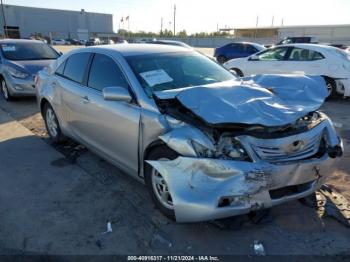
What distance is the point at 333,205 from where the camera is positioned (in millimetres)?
3867

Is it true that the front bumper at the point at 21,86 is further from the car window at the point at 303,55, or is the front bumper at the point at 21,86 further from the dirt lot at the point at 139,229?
the car window at the point at 303,55

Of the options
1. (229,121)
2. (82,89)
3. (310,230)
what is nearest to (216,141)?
(229,121)

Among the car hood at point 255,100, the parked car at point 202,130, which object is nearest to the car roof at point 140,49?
the parked car at point 202,130

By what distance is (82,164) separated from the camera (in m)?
5.20

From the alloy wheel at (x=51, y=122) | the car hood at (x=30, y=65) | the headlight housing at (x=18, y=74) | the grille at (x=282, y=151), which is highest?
the grille at (x=282, y=151)

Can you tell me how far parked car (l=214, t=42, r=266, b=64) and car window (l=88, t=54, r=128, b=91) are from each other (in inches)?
608

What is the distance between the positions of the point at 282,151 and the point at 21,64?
848 centimetres

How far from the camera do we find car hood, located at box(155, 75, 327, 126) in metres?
3.16

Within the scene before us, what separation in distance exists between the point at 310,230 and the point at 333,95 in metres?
7.34

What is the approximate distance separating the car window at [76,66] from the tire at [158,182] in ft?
6.47

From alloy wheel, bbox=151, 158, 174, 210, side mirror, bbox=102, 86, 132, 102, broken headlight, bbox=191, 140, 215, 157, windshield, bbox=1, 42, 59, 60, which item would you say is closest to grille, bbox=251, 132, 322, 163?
broken headlight, bbox=191, 140, 215, 157

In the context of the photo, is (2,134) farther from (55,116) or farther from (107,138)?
(107,138)

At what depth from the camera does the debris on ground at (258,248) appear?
3.10 metres

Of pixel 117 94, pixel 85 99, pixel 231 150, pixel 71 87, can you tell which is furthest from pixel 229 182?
pixel 71 87
